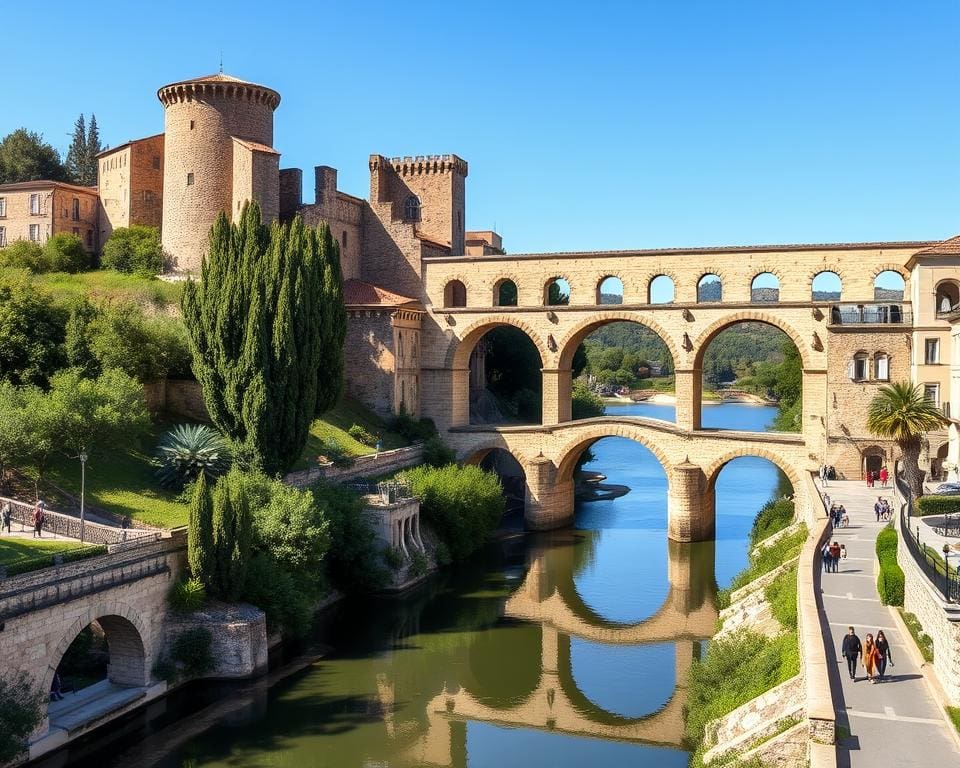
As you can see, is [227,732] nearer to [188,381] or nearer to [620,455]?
[188,381]

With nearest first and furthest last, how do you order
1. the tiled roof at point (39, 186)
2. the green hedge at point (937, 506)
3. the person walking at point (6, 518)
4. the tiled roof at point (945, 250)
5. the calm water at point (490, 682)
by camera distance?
the calm water at point (490, 682) < the person walking at point (6, 518) < the green hedge at point (937, 506) < the tiled roof at point (945, 250) < the tiled roof at point (39, 186)

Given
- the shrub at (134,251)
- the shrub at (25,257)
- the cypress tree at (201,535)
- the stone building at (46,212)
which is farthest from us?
the stone building at (46,212)

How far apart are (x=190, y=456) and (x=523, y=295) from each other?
1963 cm

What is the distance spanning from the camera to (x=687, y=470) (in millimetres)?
40562

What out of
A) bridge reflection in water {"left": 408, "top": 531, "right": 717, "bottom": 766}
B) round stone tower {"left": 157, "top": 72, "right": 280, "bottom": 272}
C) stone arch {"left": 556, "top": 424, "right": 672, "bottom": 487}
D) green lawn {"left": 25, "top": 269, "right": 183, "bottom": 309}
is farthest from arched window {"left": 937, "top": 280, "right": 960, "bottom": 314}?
green lawn {"left": 25, "top": 269, "right": 183, "bottom": 309}

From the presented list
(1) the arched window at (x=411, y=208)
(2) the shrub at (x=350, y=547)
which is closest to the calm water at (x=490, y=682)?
(2) the shrub at (x=350, y=547)

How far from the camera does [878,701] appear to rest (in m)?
15.4

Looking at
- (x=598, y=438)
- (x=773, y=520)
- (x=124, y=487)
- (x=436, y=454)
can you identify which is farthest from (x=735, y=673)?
(x=436, y=454)

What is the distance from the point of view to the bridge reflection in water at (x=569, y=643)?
72.7ft

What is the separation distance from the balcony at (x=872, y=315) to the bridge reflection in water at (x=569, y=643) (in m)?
10.7

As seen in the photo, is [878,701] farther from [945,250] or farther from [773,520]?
[945,250]

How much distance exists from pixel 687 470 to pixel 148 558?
23.8 metres

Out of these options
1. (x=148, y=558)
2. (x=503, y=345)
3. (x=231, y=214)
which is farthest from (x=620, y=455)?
(x=148, y=558)

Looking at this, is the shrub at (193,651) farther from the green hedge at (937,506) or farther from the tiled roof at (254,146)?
the tiled roof at (254,146)
